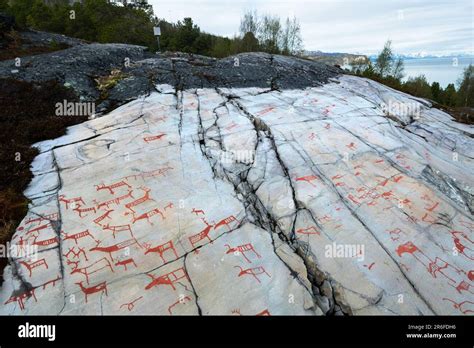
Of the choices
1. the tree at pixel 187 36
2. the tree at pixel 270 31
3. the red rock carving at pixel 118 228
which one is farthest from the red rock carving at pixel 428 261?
the tree at pixel 270 31

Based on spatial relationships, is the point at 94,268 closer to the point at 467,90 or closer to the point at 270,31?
the point at 270,31

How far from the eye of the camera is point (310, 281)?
524cm

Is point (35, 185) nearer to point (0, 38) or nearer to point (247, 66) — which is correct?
point (247, 66)

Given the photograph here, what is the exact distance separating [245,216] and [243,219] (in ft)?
0.36

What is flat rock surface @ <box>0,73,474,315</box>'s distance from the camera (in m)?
4.88

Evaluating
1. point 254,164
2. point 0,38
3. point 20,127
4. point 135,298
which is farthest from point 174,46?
point 135,298

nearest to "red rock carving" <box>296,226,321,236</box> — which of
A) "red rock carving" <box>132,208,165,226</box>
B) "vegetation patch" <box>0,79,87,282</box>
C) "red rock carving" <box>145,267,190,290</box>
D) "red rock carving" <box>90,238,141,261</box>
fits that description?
"red rock carving" <box>145,267,190,290</box>

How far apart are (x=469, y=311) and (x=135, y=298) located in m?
5.86

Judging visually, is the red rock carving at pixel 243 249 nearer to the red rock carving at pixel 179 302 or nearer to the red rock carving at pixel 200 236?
the red rock carving at pixel 200 236

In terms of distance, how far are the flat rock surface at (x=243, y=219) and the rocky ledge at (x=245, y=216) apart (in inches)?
1.2

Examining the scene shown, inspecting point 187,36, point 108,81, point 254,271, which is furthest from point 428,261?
point 187,36

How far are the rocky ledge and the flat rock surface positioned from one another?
1.2 inches

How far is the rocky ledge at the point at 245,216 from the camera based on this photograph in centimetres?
489

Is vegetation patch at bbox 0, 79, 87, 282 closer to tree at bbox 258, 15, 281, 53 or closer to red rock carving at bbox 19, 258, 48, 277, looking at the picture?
red rock carving at bbox 19, 258, 48, 277
